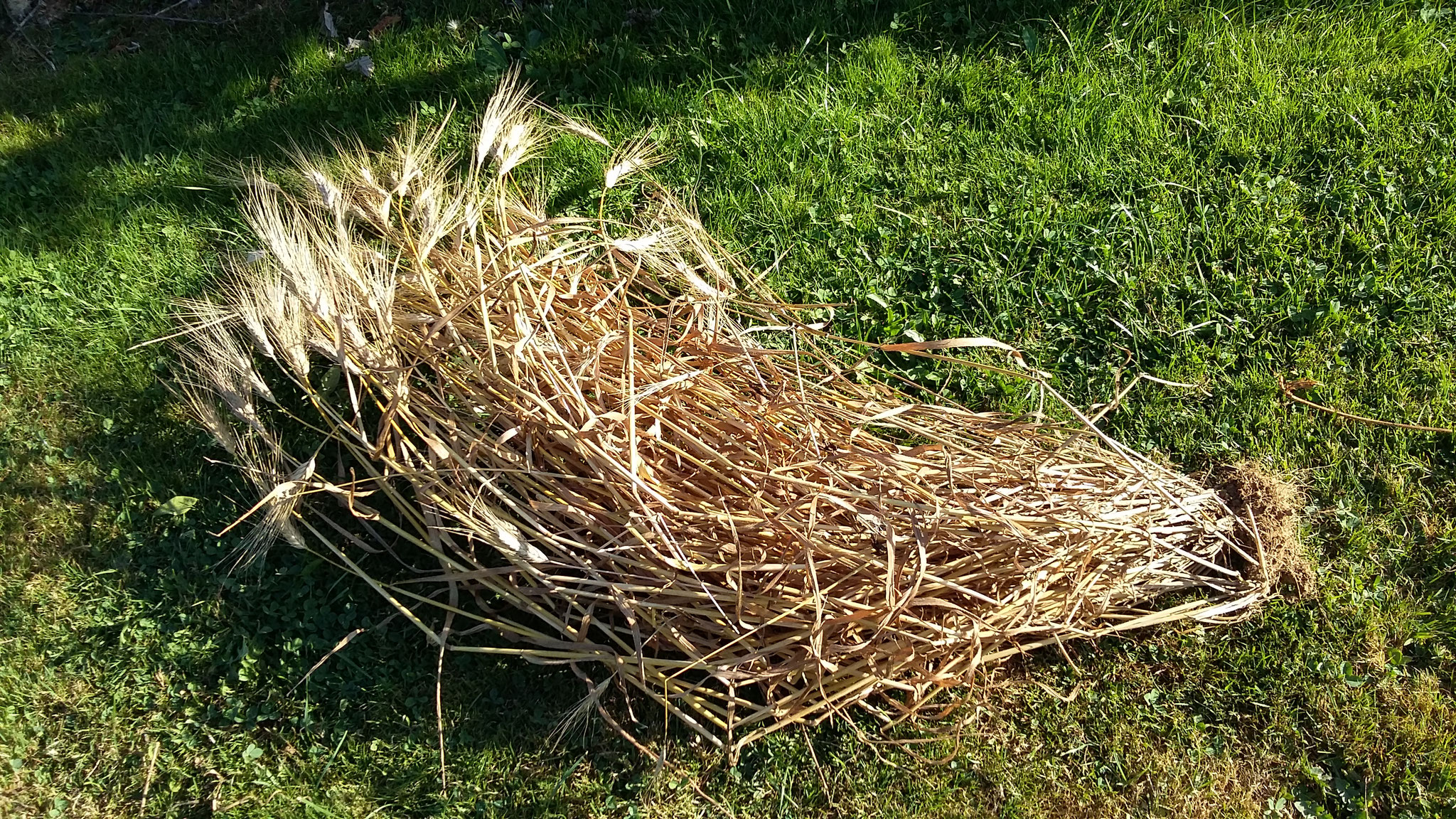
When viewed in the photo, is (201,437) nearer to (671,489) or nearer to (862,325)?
(671,489)

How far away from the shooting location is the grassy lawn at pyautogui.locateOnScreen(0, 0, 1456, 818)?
7.82 feet

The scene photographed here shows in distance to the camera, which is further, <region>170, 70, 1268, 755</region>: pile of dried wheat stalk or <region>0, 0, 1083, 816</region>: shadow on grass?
<region>0, 0, 1083, 816</region>: shadow on grass

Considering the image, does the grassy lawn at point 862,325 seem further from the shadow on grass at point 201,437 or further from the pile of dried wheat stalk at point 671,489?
the pile of dried wheat stalk at point 671,489

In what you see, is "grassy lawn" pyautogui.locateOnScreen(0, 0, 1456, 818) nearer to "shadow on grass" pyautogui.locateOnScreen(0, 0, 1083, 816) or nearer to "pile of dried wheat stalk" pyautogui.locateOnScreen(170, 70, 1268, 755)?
"shadow on grass" pyautogui.locateOnScreen(0, 0, 1083, 816)

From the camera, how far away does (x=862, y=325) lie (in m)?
3.01

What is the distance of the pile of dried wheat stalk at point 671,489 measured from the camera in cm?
220

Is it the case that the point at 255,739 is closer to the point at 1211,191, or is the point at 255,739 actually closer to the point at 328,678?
the point at 328,678

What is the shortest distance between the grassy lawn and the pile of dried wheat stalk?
0.67ft

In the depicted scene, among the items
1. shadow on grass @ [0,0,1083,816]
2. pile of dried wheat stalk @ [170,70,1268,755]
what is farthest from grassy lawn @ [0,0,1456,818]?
pile of dried wheat stalk @ [170,70,1268,755]

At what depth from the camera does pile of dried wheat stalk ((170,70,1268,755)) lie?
7.21 ft

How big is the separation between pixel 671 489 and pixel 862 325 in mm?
1032

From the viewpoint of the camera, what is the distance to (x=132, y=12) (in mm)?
3725

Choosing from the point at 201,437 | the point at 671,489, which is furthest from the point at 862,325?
the point at 201,437

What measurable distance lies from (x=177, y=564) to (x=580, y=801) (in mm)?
1268
